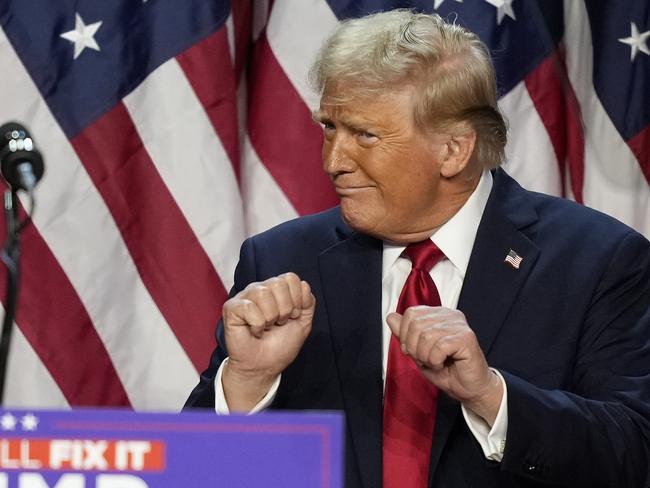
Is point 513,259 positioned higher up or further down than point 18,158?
further down

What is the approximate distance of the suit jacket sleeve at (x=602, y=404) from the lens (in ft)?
6.34

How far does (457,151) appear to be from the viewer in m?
2.24

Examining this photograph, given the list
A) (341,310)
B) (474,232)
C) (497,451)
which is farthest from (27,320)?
(497,451)

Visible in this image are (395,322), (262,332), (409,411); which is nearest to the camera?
(395,322)

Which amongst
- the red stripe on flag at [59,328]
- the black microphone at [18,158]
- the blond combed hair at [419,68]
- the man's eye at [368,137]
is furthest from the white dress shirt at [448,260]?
the red stripe on flag at [59,328]

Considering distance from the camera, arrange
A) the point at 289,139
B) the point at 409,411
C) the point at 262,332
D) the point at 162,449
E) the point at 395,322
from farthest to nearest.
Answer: the point at 289,139, the point at 409,411, the point at 262,332, the point at 395,322, the point at 162,449

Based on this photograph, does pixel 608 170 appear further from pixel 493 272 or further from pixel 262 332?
pixel 262 332

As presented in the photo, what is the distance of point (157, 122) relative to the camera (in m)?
3.07

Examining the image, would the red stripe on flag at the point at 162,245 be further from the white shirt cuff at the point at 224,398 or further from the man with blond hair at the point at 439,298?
the white shirt cuff at the point at 224,398

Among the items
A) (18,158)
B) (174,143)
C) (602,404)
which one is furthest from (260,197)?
(18,158)

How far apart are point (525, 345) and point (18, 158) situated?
1026mm

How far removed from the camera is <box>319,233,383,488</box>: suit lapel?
2121 millimetres

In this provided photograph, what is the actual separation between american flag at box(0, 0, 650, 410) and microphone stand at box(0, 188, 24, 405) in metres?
1.56

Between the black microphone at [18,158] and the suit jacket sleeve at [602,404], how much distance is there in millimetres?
848
